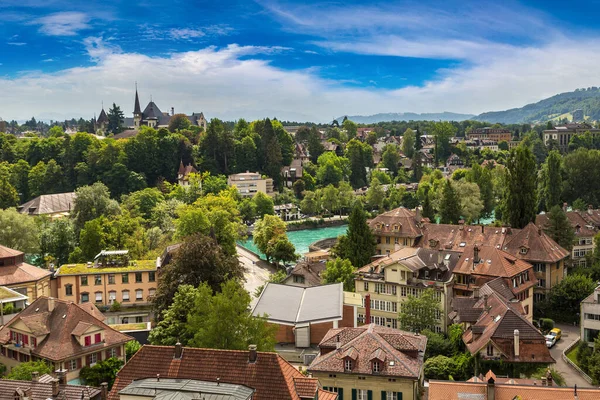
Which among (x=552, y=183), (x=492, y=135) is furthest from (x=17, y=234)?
(x=492, y=135)

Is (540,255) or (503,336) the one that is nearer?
(503,336)

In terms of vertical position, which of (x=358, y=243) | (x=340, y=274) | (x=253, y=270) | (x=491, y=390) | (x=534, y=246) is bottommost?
(x=253, y=270)

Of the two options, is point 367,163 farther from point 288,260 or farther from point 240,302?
point 240,302

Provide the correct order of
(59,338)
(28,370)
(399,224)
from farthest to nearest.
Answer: (399,224)
(59,338)
(28,370)

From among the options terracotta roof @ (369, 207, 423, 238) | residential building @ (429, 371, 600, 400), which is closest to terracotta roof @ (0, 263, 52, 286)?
residential building @ (429, 371, 600, 400)

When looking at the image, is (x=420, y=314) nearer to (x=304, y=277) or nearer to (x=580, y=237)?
(x=304, y=277)

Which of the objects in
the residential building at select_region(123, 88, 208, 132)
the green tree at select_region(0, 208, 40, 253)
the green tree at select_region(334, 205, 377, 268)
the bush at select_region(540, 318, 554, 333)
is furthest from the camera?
the residential building at select_region(123, 88, 208, 132)

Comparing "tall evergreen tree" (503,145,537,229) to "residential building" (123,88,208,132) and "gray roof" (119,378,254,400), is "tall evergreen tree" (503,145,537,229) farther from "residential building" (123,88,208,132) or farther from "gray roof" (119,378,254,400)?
"residential building" (123,88,208,132)
